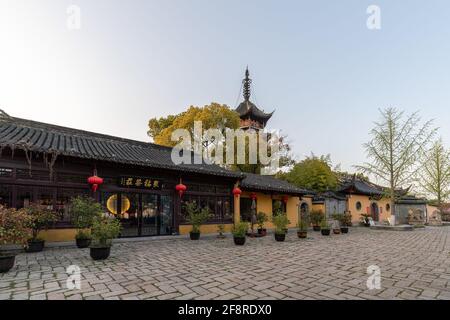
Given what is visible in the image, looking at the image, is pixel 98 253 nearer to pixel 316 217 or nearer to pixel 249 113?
pixel 316 217

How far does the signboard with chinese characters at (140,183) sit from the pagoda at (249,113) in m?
23.4

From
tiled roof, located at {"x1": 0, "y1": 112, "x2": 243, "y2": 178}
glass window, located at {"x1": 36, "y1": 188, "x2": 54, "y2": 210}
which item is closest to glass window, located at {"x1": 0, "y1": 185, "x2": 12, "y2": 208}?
glass window, located at {"x1": 36, "y1": 188, "x2": 54, "y2": 210}

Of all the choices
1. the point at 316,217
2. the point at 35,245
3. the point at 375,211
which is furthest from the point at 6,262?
the point at 375,211

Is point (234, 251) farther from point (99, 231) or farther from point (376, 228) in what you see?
point (376, 228)

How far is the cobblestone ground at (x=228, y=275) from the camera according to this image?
160 inches

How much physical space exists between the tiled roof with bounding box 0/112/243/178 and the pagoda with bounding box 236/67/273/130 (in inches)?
833

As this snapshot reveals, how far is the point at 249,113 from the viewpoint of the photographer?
34250 mm

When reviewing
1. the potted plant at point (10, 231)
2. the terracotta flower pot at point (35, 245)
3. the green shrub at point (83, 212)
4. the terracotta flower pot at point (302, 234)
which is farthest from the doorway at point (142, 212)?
the terracotta flower pot at point (302, 234)

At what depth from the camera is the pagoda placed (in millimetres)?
34125

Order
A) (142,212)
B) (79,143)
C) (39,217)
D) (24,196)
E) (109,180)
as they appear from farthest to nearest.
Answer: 1. (142,212)
2. (79,143)
3. (109,180)
4. (24,196)
5. (39,217)

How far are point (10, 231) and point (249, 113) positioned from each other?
30.9 metres

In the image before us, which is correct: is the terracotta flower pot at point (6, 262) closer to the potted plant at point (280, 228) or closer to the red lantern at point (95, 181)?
the red lantern at point (95, 181)
